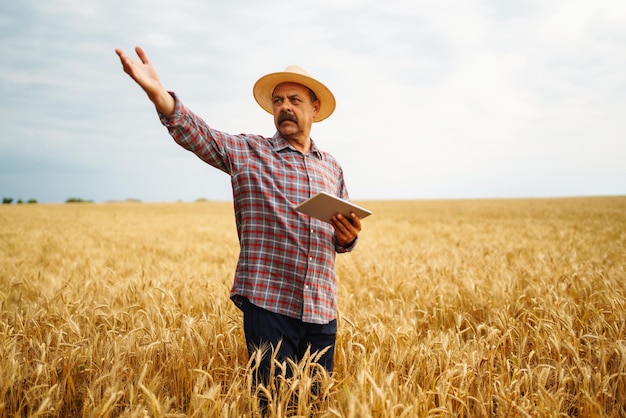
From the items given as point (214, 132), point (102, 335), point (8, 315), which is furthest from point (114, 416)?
point (8, 315)

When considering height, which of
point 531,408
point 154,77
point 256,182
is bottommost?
point 531,408

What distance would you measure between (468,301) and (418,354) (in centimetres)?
215

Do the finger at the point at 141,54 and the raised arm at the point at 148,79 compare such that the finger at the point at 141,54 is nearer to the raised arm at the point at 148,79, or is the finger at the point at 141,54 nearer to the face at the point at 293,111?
the raised arm at the point at 148,79

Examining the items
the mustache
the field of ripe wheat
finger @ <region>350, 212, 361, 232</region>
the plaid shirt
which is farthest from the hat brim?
the field of ripe wheat

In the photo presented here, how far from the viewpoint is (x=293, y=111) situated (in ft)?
8.30

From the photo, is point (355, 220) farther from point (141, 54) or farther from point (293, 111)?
point (141, 54)

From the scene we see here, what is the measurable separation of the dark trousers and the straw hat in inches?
56.6

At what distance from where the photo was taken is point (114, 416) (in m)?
2.18

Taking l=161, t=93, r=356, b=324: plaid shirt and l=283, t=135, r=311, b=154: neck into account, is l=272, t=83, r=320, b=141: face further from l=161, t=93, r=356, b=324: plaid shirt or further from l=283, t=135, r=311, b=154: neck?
l=161, t=93, r=356, b=324: plaid shirt

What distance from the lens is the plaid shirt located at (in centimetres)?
234

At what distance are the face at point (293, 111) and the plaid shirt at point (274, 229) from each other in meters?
0.11

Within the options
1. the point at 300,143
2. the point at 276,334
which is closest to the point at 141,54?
the point at 300,143

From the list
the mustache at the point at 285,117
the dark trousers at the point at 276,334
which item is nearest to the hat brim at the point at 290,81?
the mustache at the point at 285,117

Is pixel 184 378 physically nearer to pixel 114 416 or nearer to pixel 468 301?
pixel 114 416
